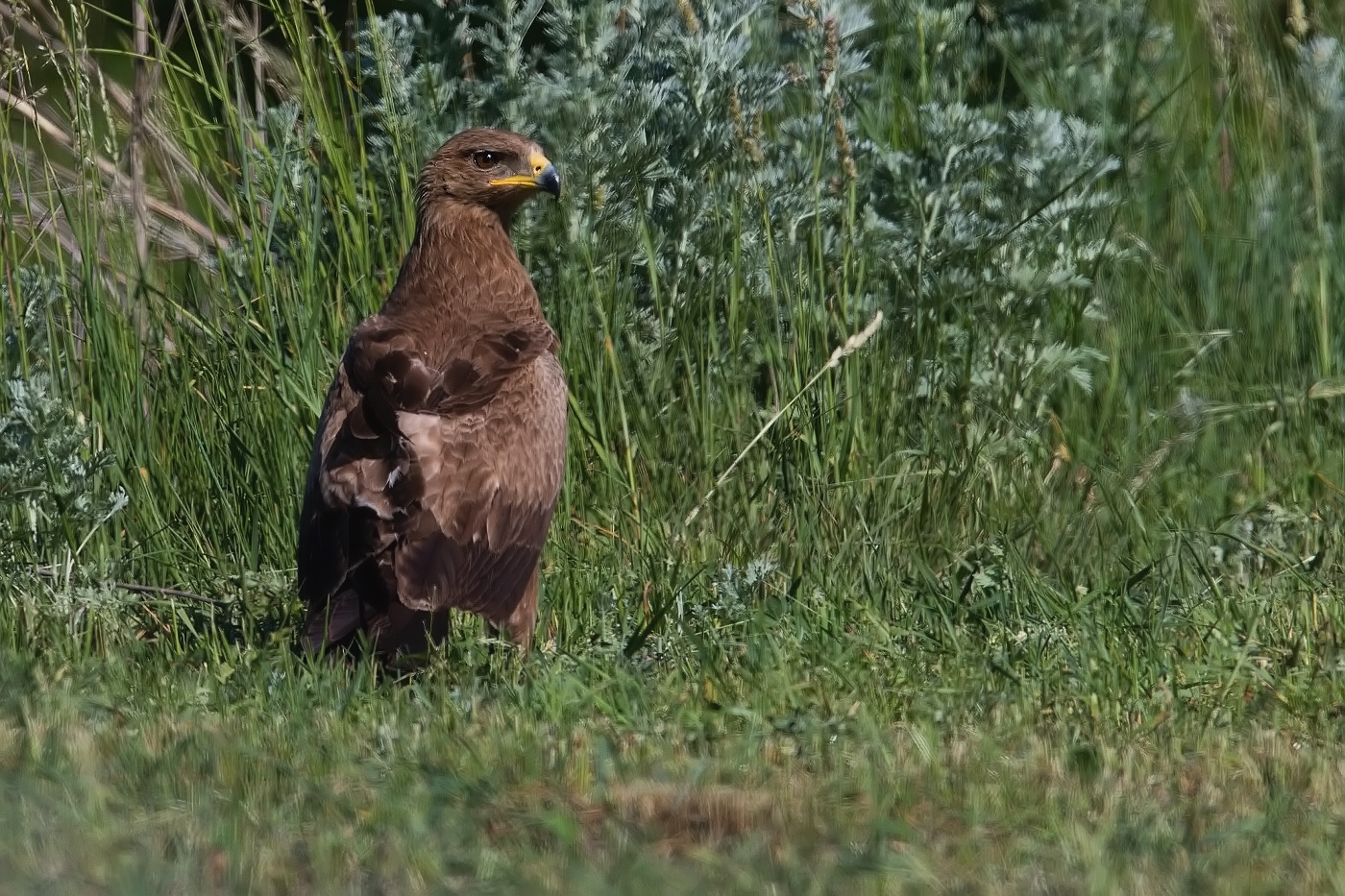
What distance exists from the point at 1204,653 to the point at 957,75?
250 centimetres

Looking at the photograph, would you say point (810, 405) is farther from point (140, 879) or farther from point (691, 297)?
point (140, 879)

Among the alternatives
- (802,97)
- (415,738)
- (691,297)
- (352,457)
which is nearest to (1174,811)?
(415,738)

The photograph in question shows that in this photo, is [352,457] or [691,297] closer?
[352,457]

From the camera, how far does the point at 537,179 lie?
18.1ft

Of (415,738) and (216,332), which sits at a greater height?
(216,332)

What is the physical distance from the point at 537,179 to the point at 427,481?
123 cm

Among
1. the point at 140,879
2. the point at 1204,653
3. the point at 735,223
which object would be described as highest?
the point at 735,223

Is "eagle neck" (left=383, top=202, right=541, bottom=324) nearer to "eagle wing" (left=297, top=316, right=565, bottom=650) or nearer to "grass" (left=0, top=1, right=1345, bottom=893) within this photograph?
"eagle wing" (left=297, top=316, right=565, bottom=650)

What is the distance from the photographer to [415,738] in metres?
3.81

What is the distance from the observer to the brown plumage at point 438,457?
15.0 ft

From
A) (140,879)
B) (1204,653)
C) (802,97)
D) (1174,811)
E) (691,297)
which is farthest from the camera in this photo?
(802,97)

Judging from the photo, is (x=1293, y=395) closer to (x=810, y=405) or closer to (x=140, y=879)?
(x=810, y=405)

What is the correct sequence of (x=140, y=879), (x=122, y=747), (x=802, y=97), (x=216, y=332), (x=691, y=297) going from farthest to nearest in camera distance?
(x=802, y=97)
(x=691, y=297)
(x=216, y=332)
(x=122, y=747)
(x=140, y=879)

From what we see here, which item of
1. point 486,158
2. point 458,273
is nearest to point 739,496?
point 458,273
